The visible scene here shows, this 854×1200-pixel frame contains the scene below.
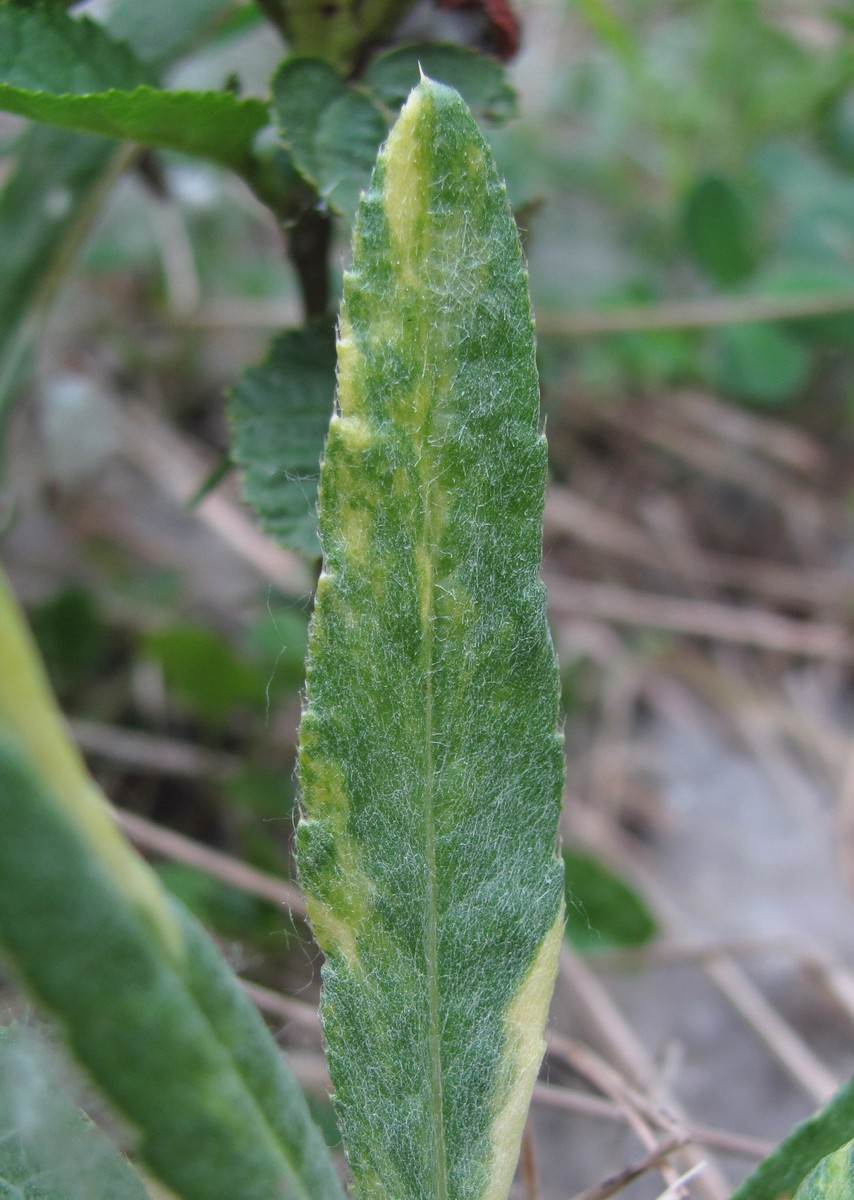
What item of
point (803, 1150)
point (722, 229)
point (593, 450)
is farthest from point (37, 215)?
point (593, 450)

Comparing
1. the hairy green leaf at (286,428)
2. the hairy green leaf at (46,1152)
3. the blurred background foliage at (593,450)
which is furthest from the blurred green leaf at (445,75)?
the hairy green leaf at (46,1152)

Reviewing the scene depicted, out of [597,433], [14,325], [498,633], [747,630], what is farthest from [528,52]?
[498,633]

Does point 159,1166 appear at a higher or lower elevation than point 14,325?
lower

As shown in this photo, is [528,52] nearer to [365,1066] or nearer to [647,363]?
[647,363]

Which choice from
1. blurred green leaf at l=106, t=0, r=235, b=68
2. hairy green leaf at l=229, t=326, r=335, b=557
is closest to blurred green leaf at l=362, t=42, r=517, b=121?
hairy green leaf at l=229, t=326, r=335, b=557

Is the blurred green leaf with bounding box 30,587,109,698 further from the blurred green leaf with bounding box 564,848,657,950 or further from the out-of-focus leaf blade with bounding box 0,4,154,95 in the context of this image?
the out-of-focus leaf blade with bounding box 0,4,154,95

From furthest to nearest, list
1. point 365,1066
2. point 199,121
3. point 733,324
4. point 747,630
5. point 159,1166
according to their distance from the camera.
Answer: point 747,630, point 733,324, point 199,121, point 365,1066, point 159,1166
